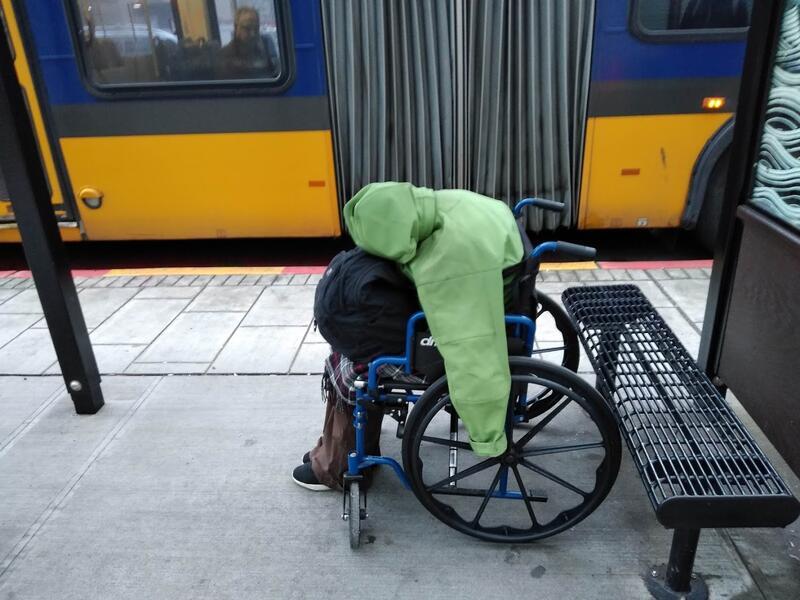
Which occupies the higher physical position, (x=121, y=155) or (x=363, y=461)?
(x=121, y=155)

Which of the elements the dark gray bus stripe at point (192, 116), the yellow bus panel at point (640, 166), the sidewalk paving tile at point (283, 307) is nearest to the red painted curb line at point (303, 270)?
the sidewalk paving tile at point (283, 307)

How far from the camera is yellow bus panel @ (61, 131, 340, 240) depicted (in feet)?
15.3

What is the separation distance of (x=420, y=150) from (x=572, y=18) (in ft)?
4.57

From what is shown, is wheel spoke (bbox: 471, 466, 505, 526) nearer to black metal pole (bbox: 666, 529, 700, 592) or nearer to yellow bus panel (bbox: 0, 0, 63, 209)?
black metal pole (bbox: 666, 529, 700, 592)

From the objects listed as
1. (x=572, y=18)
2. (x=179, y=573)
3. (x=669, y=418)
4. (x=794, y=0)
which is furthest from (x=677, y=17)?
(x=179, y=573)

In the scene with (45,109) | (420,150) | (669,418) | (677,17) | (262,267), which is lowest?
(262,267)

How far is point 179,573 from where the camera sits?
215cm

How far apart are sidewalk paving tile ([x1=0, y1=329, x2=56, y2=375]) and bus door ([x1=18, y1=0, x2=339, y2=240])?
1.32m

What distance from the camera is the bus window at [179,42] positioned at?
4.36m

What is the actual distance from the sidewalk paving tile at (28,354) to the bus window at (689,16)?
4.46 metres

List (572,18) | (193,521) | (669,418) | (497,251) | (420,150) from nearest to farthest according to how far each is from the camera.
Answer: (497,251)
(669,418)
(193,521)
(572,18)
(420,150)

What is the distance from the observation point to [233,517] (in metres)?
2.39

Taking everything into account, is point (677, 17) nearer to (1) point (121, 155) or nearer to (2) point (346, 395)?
(2) point (346, 395)

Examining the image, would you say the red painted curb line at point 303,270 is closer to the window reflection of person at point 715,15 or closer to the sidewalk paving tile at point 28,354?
the sidewalk paving tile at point 28,354
